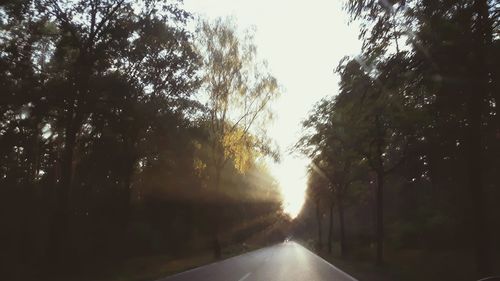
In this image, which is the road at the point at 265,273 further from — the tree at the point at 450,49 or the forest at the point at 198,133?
the tree at the point at 450,49

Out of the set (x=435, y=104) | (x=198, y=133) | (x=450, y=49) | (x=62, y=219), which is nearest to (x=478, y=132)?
(x=435, y=104)

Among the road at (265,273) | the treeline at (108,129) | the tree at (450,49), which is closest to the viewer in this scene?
the tree at (450,49)

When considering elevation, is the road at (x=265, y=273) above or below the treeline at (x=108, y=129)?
below

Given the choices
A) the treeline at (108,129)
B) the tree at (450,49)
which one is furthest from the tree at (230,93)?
the tree at (450,49)

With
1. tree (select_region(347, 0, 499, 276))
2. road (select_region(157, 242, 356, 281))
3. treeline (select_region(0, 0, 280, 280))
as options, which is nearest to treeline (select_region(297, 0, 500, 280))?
tree (select_region(347, 0, 499, 276))

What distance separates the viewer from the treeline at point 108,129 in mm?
26062

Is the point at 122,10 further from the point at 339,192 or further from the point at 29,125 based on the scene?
the point at 339,192

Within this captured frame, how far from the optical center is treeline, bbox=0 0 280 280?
1026 inches

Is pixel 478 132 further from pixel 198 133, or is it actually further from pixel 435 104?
pixel 198 133

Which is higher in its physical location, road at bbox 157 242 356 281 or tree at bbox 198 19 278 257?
tree at bbox 198 19 278 257

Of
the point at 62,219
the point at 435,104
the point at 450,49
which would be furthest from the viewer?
the point at 62,219

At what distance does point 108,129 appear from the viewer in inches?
1170

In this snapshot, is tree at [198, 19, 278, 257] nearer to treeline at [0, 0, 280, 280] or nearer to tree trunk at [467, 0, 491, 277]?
treeline at [0, 0, 280, 280]

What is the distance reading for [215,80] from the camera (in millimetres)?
44719
